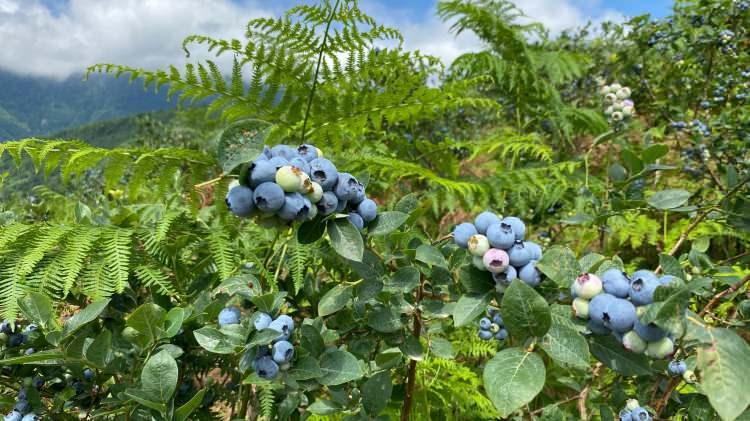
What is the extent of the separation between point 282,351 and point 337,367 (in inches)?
3.2

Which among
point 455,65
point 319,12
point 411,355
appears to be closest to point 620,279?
point 411,355

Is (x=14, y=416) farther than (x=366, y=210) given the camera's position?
Yes

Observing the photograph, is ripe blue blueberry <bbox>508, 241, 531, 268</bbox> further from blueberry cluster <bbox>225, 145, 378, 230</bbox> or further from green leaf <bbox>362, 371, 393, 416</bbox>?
green leaf <bbox>362, 371, 393, 416</bbox>

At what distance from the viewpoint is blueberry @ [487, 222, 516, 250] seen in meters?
0.45

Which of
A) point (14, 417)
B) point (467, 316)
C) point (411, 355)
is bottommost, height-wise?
point (14, 417)

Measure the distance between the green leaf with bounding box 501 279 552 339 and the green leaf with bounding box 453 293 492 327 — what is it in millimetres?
50

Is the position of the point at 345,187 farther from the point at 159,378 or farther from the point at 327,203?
the point at 159,378

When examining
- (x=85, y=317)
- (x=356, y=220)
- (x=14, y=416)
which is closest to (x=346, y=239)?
(x=356, y=220)

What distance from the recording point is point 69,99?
452 ft

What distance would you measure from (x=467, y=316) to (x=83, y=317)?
495 mm

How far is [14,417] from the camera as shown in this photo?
25.8 inches

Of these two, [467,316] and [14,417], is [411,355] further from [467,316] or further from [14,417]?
[14,417]

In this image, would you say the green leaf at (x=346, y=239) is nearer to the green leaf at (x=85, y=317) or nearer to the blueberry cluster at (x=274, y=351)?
the blueberry cluster at (x=274, y=351)

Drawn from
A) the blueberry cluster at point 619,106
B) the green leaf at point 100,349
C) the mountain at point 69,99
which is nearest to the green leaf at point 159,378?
the green leaf at point 100,349
